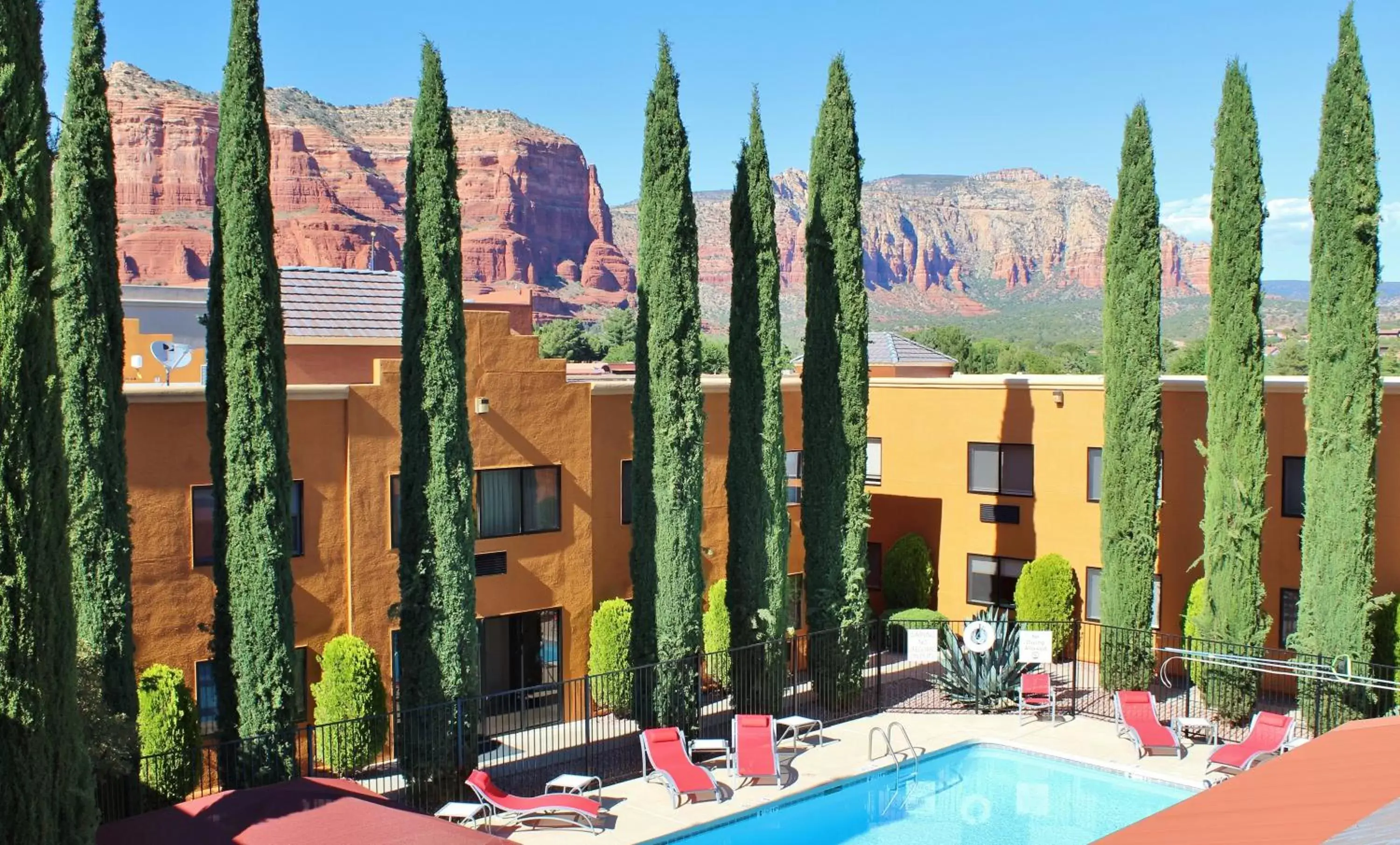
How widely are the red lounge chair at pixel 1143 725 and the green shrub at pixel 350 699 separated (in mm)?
11055

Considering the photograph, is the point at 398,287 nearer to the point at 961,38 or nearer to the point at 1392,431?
the point at 1392,431

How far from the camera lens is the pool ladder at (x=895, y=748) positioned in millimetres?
17625

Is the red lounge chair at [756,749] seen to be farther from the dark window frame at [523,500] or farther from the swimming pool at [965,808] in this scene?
the dark window frame at [523,500]

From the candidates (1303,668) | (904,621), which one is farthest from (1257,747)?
(904,621)

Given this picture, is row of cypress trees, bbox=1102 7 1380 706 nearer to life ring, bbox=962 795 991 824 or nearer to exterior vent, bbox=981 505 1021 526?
exterior vent, bbox=981 505 1021 526

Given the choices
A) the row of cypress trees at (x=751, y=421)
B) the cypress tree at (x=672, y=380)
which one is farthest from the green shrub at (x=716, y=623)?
the cypress tree at (x=672, y=380)

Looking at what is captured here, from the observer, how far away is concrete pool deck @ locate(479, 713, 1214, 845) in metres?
14.8

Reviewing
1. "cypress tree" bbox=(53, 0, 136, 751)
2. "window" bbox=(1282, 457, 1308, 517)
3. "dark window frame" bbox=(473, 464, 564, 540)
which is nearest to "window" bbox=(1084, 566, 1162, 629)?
"window" bbox=(1282, 457, 1308, 517)

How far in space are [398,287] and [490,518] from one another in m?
8.19

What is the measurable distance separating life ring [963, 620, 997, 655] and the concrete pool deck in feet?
3.99

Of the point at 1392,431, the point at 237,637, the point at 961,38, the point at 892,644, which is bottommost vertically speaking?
the point at 892,644

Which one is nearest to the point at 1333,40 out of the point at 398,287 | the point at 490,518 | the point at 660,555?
the point at 660,555

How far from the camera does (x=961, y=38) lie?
1939 inches

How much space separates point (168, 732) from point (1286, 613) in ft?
62.1
